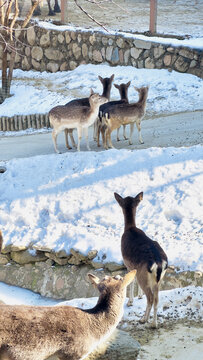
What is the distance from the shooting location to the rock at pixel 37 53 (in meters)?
22.0

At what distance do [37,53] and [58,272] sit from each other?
1320 cm

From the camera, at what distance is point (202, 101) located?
56.2 ft

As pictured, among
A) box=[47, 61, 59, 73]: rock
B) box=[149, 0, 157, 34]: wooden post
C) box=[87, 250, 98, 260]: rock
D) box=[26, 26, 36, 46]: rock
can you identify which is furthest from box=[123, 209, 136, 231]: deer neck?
box=[26, 26, 36, 46]: rock

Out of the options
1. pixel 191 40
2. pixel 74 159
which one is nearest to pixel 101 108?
pixel 74 159

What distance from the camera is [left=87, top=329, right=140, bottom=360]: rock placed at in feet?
22.6

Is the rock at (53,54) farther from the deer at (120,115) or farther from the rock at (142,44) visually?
the deer at (120,115)

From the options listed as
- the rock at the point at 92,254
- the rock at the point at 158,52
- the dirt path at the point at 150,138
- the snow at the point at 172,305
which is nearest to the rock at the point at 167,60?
the rock at the point at 158,52

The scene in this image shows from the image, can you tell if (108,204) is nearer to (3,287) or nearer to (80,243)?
(80,243)

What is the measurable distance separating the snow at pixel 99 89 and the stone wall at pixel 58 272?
7258 mm

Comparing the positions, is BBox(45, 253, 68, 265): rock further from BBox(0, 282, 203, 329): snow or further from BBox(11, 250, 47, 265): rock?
BBox(0, 282, 203, 329): snow

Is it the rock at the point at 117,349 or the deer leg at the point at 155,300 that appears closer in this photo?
the rock at the point at 117,349

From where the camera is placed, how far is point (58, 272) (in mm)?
10047

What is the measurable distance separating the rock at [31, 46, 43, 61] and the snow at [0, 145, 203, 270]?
1015 centimetres

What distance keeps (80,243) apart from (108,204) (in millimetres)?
1145
